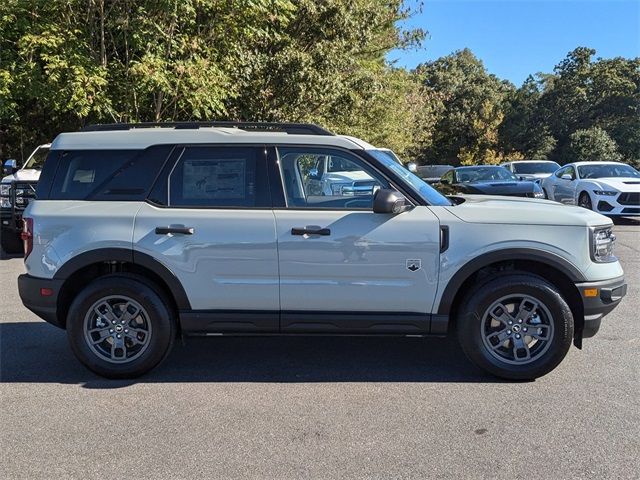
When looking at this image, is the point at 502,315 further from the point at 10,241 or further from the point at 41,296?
the point at 10,241

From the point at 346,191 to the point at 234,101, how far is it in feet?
40.2

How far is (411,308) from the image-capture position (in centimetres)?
448

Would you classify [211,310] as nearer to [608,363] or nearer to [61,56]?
[608,363]

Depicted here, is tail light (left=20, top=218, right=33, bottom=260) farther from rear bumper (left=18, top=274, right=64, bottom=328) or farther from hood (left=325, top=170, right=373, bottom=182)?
hood (left=325, top=170, right=373, bottom=182)

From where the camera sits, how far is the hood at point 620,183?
13984mm

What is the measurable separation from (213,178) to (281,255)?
2.73ft

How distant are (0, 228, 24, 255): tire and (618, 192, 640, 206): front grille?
12.8 meters

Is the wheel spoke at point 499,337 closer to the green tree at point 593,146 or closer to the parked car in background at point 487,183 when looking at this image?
the parked car in background at point 487,183

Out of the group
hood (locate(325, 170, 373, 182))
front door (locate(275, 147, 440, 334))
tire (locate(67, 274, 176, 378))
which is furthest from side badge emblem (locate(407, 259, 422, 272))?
tire (locate(67, 274, 176, 378))

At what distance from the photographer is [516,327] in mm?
4500

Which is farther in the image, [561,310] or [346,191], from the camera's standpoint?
[346,191]

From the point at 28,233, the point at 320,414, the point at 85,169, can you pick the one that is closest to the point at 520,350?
the point at 320,414

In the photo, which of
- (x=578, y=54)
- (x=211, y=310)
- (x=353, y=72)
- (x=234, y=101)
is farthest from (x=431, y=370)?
(x=578, y=54)

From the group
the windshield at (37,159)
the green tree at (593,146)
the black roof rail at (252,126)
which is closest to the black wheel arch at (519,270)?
the black roof rail at (252,126)
